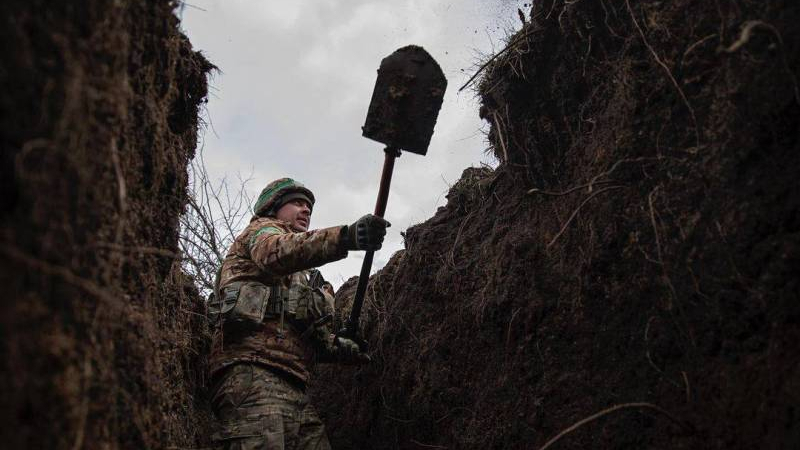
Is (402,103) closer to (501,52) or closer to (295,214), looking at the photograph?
(501,52)

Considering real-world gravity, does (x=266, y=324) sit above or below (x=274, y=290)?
below

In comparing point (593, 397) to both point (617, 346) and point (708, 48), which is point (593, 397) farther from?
point (708, 48)

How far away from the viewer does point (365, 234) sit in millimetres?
3877

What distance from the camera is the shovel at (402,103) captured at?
414cm

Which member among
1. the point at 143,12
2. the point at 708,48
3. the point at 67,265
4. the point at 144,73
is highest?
the point at 143,12

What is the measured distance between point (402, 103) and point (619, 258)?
179cm

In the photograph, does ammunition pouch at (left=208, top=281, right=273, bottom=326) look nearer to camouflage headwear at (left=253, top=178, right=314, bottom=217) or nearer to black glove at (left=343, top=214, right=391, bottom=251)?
black glove at (left=343, top=214, right=391, bottom=251)

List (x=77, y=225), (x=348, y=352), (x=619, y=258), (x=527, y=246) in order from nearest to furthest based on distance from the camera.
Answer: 1. (x=77, y=225)
2. (x=619, y=258)
3. (x=527, y=246)
4. (x=348, y=352)

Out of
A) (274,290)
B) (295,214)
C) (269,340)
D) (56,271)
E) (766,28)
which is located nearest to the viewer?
(56,271)

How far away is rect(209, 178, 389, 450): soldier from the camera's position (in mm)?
3736

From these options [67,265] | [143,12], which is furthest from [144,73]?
[67,265]

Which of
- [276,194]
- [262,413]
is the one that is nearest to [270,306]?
[262,413]

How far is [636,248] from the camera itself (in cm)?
292

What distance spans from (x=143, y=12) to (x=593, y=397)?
2.55 meters
